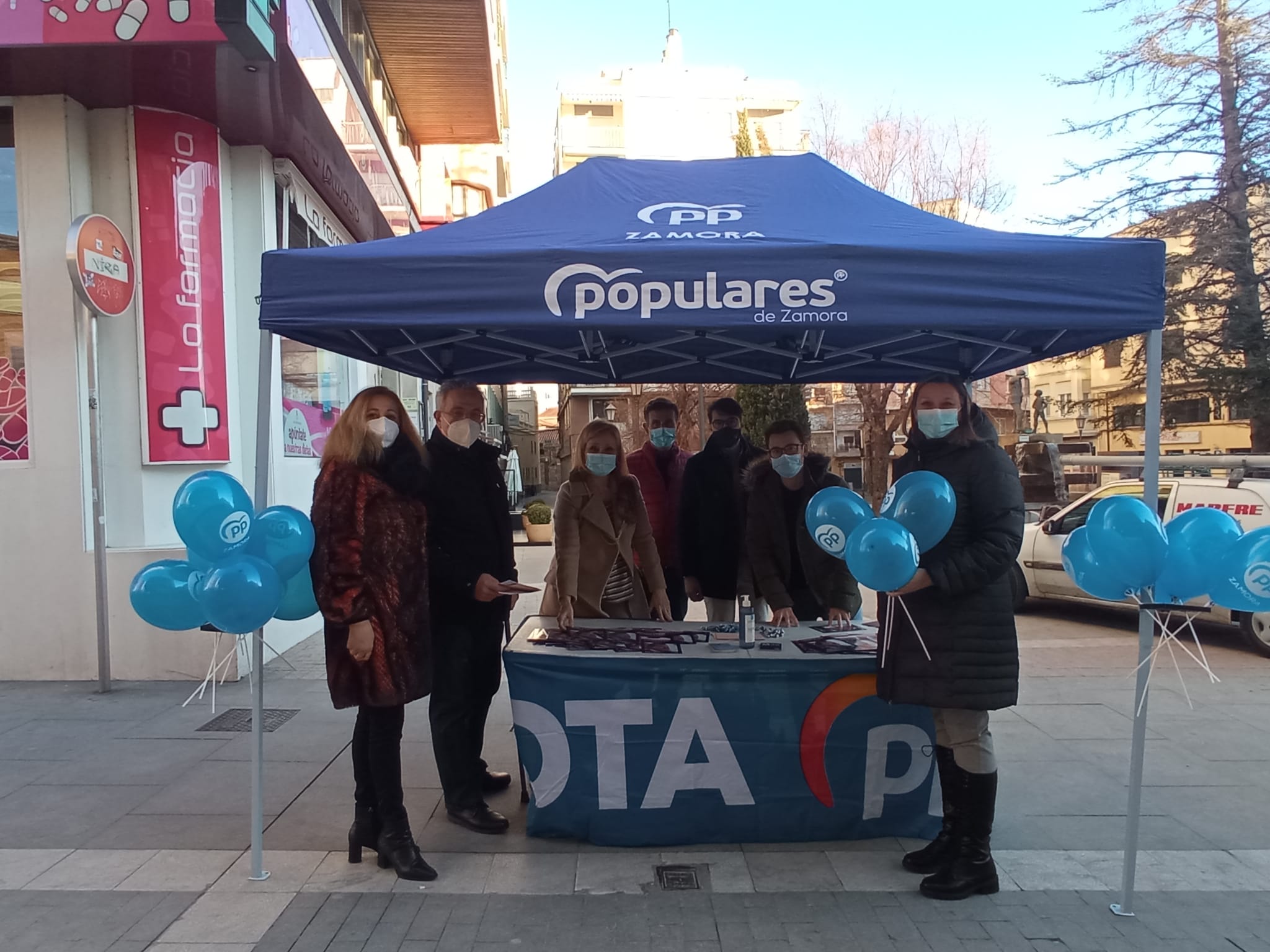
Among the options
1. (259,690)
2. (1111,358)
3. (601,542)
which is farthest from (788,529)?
(1111,358)

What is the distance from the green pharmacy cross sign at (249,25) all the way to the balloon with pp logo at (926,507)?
504 cm

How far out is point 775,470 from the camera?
14.9ft

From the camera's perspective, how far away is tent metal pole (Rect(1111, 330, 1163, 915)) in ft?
10.3

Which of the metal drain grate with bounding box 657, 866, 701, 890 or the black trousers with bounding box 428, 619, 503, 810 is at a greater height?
the black trousers with bounding box 428, 619, 503, 810

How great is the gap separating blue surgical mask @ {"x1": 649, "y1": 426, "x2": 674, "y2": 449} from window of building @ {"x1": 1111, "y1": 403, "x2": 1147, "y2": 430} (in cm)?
1800

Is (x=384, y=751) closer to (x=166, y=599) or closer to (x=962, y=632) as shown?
(x=166, y=599)

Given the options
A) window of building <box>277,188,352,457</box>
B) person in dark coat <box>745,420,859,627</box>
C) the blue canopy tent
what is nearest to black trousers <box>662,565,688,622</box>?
person in dark coat <box>745,420,859,627</box>

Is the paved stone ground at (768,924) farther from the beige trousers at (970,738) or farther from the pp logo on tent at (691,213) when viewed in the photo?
the pp logo on tent at (691,213)

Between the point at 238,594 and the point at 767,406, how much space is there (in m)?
11.8

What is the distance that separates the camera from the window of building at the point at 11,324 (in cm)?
640

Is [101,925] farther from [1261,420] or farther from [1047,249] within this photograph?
[1261,420]

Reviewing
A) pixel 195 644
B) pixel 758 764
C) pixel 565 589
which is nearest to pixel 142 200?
pixel 195 644

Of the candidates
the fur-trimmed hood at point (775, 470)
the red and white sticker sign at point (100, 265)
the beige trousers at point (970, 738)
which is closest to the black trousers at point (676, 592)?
the fur-trimmed hood at point (775, 470)

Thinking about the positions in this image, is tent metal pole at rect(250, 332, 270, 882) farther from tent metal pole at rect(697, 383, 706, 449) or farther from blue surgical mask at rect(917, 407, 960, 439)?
tent metal pole at rect(697, 383, 706, 449)
